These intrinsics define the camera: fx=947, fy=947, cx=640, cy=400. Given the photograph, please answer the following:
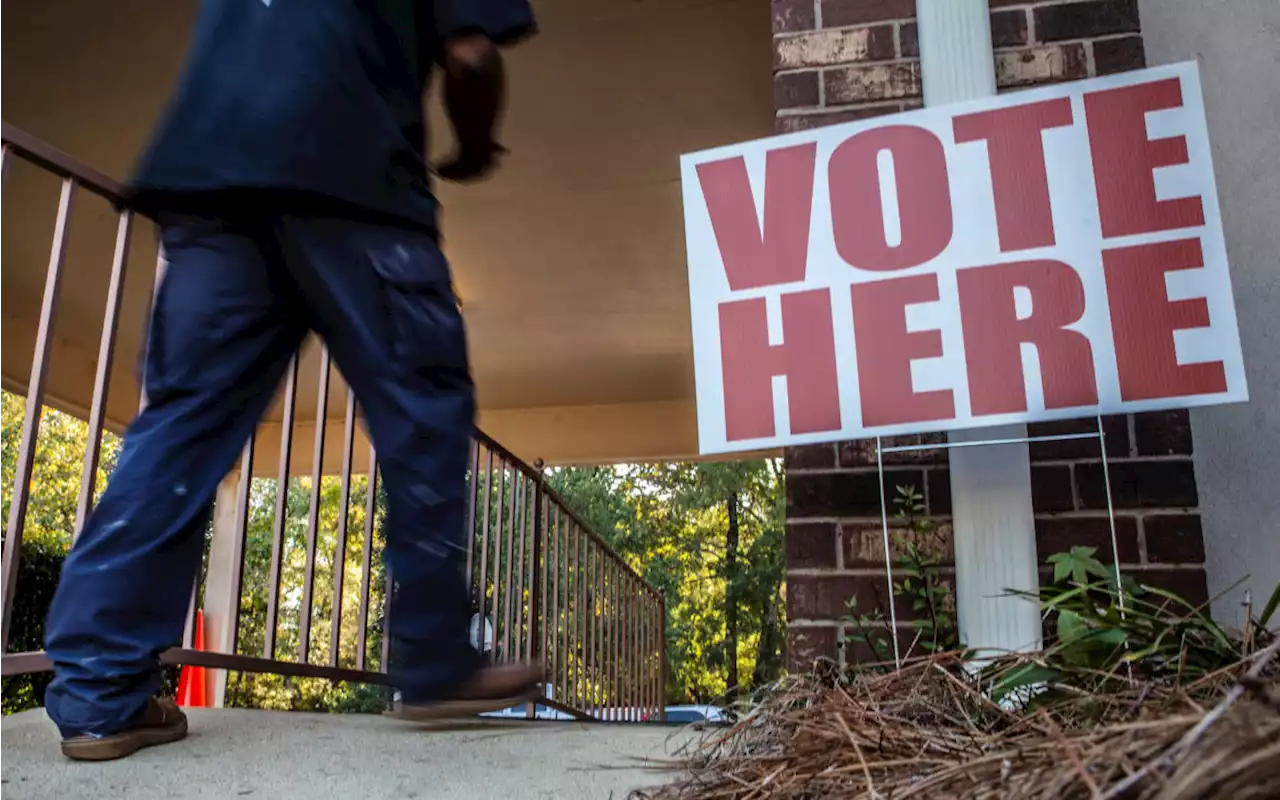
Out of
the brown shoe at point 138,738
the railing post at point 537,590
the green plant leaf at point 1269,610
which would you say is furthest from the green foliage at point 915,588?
the railing post at point 537,590

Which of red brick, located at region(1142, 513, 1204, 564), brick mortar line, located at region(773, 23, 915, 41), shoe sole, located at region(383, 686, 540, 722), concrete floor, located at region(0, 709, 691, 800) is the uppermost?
brick mortar line, located at region(773, 23, 915, 41)

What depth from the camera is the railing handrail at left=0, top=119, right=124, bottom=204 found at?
1694 mm

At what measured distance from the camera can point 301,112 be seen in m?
1.35

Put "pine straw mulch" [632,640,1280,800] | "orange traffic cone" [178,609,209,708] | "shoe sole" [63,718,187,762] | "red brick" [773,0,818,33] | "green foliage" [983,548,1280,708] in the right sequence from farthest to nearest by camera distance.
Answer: "orange traffic cone" [178,609,209,708] < "red brick" [773,0,818,33] < "shoe sole" [63,718,187,762] < "green foliage" [983,548,1280,708] < "pine straw mulch" [632,640,1280,800]

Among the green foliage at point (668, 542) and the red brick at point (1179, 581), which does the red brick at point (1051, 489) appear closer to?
the red brick at point (1179, 581)

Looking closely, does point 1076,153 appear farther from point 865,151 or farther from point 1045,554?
point 1045,554

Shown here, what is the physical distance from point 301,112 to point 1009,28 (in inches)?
55.2

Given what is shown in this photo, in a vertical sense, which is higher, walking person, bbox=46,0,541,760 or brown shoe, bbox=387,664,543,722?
walking person, bbox=46,0,541,760

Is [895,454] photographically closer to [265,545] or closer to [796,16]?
[796,16]

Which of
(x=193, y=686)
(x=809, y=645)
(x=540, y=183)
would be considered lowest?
(x=193, y=686)

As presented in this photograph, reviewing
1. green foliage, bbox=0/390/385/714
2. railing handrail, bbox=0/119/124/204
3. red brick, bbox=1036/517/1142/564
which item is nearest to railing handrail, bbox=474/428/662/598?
railing handrail, bbox=0/119/124/204

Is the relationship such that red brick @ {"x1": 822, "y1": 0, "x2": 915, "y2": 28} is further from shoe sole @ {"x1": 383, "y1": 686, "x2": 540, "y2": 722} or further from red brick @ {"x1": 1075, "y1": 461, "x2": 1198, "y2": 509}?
shoe sole @ {"x1": 383, "y1": 686, "x2": 540, "y2": 722}

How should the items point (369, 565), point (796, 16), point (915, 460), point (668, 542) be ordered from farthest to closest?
point (668, 542)
point (369, 565)
point (796, 16)
point (915, 460)

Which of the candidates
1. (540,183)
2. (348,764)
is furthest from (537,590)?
(348,764)
